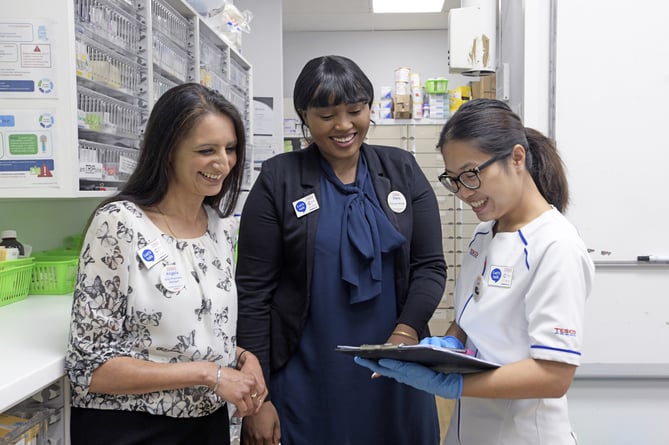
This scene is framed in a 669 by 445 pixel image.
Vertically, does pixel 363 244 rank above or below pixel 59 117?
below

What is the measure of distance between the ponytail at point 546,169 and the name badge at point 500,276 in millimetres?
205

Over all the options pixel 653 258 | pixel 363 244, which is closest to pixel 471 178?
pixel 363 244

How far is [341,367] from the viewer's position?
1472 mm

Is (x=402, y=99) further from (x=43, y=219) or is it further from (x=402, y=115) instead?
(x=43, y=219)

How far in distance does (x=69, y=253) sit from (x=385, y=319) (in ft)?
4.35

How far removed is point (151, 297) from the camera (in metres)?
1.18

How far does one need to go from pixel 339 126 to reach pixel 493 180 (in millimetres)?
451

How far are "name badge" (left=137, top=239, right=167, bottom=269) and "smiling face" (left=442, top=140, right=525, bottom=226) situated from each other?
0.64m

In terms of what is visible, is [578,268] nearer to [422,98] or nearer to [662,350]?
[662,350]


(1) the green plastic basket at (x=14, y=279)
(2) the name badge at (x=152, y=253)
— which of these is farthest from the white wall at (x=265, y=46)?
(2) the name badge at (x=152, y=253)

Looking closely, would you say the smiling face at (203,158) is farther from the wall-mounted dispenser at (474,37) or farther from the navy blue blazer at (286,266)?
the wall-mounted dispenser at (474,37)

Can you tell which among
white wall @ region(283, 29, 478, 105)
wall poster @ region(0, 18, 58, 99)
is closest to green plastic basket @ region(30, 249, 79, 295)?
wall poster @ region(0, 18, 58, 99)

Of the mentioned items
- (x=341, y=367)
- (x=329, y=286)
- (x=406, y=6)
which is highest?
(x=406, y=6)

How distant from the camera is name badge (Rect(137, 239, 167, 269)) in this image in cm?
118
